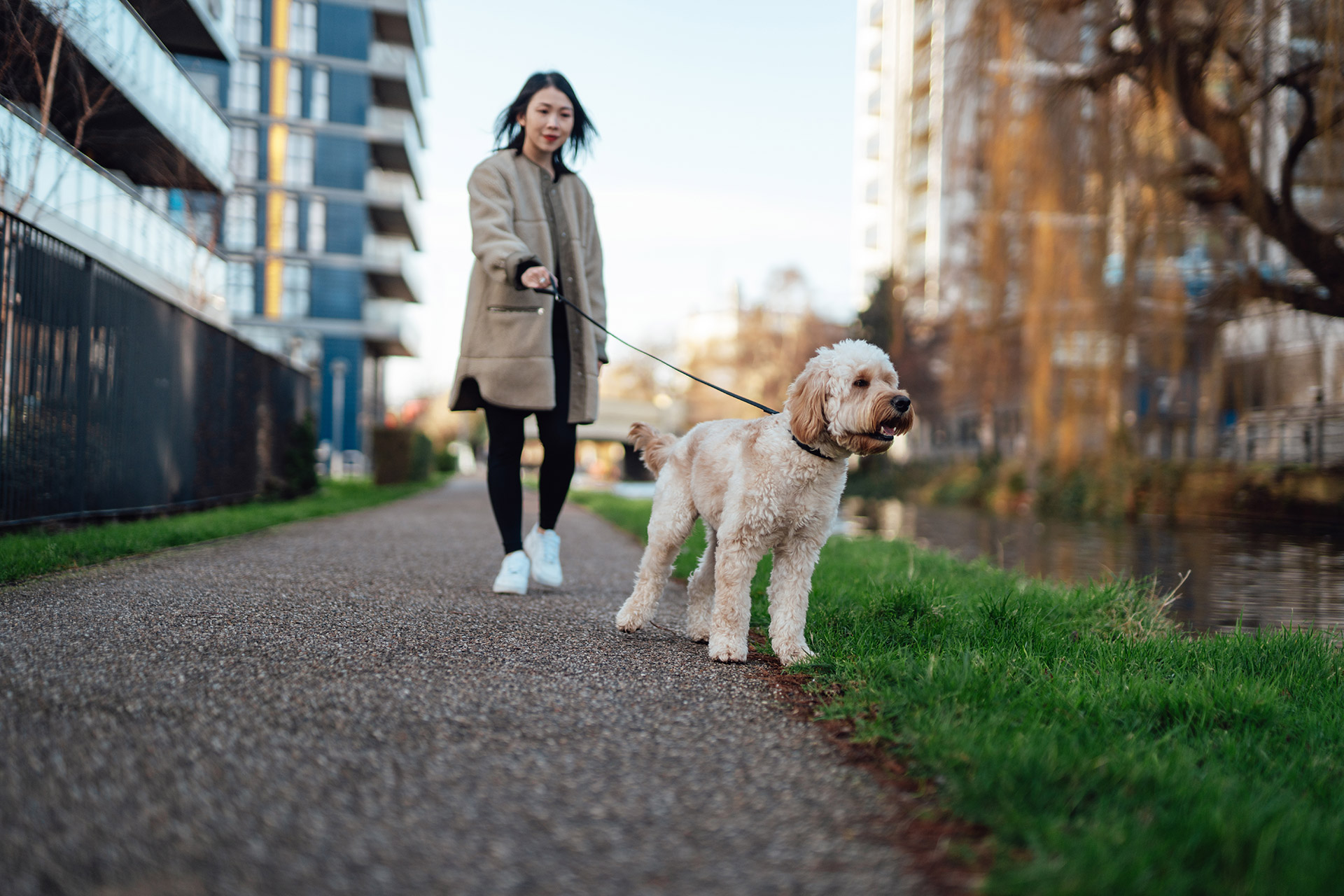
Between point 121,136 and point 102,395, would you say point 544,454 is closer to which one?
point 102,395

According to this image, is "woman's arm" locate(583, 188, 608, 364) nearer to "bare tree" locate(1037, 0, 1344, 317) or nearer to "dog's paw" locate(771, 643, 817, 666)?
"dog's paw" locate(771, 643, 817, 666)

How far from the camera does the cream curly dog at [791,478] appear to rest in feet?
10.4

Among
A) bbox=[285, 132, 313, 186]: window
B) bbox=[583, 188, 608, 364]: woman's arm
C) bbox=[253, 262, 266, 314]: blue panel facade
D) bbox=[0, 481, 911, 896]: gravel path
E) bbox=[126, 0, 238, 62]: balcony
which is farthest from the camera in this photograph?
bbox=[285, 132, 313, 186]: window

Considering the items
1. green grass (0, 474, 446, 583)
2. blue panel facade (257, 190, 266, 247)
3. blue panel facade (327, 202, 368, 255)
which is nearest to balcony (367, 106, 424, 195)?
blue panel facade (327, 202, 368, 255)

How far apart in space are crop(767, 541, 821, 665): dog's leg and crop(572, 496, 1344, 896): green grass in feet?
0.44

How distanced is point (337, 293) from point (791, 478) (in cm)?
3625

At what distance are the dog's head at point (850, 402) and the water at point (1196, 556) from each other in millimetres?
2497

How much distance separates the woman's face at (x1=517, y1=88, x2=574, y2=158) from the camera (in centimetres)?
462

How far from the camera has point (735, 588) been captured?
10.9ft

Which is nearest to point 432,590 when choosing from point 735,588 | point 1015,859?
point 735,588

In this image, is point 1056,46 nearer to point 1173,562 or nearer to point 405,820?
point 1173,562

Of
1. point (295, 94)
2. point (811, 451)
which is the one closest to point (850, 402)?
point (811, 451)

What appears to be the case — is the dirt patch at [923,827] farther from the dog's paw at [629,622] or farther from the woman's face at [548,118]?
the woman's face at [548,118]

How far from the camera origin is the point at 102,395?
277 inches
